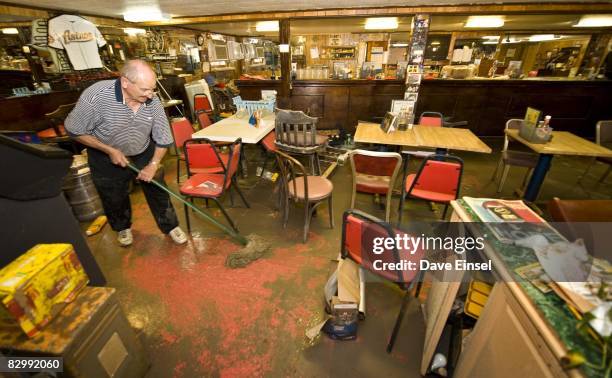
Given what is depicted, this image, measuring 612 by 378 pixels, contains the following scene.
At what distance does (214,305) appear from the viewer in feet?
6.95

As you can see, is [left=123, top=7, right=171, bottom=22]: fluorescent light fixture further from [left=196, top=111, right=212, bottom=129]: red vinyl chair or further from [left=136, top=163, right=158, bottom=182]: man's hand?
[left=136, top=163, right=158, bottom=182]: man's hand

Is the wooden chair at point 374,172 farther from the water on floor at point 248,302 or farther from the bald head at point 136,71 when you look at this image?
the bald head at point 136,71

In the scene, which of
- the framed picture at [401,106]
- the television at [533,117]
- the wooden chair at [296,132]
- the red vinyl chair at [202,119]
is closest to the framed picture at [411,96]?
the framed picture at [401,106]

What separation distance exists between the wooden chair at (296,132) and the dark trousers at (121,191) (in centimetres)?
157

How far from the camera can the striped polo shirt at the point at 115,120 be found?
1.99m

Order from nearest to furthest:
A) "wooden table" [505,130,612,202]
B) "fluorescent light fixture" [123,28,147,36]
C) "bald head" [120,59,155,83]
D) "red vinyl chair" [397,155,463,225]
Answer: "bald head" [120,59,155,83]
"red vinyl chair" [397,155,463,225]
"wooden table" [505,130,612,202]
"fluorescent light fixture" [123,28,147,36]

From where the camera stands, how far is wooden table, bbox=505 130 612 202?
2.89 metres

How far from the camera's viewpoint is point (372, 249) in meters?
1.54

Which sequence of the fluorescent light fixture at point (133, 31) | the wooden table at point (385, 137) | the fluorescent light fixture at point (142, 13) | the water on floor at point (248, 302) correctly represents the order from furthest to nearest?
1. the fluorescent light fixture at point (133, 31)
2. the fluorescent light fixture at point (142, 13)
3. the wooden table at point (385, 137)
4. the water on floor at point (248, 302)

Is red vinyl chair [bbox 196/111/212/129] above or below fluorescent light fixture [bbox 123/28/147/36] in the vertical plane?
below

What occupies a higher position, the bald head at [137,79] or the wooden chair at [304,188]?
the bald head at [137,79]

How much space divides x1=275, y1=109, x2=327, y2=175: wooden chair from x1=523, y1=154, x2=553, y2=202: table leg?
110 inches

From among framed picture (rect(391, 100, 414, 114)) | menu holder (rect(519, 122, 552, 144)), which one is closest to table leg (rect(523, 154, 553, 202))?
menu holder (rect(519, 122, 552, 144))

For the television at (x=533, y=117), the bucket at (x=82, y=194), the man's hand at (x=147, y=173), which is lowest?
the bucket at (x=82, y=194)
